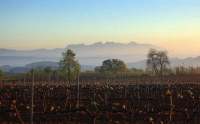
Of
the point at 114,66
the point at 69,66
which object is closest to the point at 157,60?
the point at 114,66

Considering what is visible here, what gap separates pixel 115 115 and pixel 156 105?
5.03 metres

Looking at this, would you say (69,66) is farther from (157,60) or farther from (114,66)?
(114,66)

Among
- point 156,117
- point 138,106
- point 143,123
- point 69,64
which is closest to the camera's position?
point 143,123

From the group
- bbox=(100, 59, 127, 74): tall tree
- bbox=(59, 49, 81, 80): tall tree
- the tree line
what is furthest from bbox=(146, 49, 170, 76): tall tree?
bbox=(59, 49, 81, 80): tall tree

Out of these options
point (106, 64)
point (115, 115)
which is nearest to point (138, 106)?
point (115, 115)

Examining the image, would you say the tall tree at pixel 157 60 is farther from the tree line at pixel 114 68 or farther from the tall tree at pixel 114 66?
the tall tree at pixel 114 66

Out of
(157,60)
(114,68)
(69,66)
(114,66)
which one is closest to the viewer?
(69,66)

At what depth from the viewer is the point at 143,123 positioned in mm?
12875

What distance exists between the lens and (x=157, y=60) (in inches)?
2719

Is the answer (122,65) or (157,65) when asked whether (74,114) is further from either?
(122,65)

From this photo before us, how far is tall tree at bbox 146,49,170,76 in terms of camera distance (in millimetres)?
68375

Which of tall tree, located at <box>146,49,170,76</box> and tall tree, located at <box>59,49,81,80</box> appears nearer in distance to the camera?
tall tree, located at <box>59,49,81,80</box>

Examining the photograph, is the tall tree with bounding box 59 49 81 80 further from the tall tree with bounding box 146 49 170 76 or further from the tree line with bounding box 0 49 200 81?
the tall tree with bounding box 146 49 170 76

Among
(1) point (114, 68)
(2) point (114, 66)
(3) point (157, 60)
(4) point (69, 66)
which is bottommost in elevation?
(4) point (69, 66)
